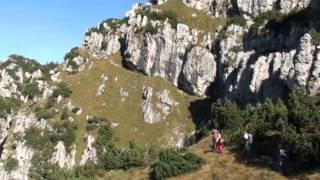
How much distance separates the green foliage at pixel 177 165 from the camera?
5119 cm

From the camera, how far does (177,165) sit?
52.3 meters

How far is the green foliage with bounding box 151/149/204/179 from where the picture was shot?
168ft

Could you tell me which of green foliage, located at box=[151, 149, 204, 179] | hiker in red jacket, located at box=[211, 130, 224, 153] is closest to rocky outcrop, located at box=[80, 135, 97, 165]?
green foliage, located at box=[151, 149, 204, 179]

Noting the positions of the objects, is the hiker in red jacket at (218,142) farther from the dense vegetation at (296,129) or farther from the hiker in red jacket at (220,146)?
the dense vegetation at (296,129)

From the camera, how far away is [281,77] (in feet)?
504

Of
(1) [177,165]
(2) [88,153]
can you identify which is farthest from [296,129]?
(2) [88,153]

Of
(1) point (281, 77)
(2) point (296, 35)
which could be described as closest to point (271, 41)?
(2) point (296, 35)

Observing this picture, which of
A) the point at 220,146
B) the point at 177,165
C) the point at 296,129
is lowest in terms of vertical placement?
the point at 177,165

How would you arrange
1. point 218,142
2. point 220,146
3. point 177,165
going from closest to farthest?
point 177,165, point 218,142, point 220,146

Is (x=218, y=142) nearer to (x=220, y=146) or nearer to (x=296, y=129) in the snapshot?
(x=220, y=146)

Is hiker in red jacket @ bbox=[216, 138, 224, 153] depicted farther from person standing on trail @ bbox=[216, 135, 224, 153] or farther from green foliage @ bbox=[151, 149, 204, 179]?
green foliage @ bbox=[151, 149, 204, 179]

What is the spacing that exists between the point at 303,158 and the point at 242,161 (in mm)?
6596

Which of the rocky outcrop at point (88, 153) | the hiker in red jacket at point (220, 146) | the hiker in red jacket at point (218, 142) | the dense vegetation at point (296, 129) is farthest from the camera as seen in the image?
the rocky outcrop at point (88, 153)

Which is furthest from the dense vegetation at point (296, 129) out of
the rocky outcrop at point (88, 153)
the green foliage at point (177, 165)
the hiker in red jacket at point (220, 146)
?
the rocky outcrop at point (88, 153)
